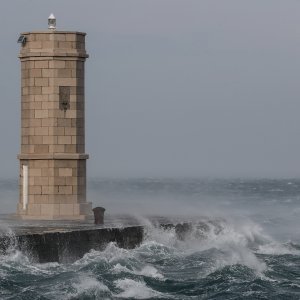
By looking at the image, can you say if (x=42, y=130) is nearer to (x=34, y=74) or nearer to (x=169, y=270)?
(x=34, y=74)

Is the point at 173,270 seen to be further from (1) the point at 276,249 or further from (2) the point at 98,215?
(1) the point at 276,249

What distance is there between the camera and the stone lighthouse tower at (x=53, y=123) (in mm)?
48812

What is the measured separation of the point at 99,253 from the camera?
43.8m

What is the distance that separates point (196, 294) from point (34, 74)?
43.9ft

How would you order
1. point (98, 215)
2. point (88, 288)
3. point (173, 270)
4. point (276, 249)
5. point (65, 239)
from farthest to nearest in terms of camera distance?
point (276, 249)
point (98, 215)
point (173, 270)
point (65, 239)
point (88, 288)

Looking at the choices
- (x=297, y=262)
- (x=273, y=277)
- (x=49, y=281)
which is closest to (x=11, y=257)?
(x=49, y=281)

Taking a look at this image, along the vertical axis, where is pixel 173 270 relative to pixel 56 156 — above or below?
below

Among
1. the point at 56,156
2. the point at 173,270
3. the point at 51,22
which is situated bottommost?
the point at 173,270

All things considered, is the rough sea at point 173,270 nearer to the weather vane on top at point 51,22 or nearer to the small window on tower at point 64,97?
the small window on tower at point 64,97

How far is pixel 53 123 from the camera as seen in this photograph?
160 ft

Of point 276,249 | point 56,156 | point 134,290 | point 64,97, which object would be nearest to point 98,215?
point 56,156

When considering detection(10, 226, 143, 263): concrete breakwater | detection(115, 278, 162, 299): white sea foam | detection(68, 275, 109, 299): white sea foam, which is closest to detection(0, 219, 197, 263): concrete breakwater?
detection(10, 226, 143, 263): concrete breakwater

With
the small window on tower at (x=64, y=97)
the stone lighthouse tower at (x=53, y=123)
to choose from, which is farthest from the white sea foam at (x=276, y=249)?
the small window on tower at (x=64, y=97)

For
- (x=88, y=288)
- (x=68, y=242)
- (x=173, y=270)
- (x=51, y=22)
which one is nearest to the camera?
(x=88, y=288)
